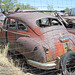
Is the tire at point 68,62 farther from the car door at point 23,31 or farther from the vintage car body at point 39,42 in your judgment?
the car door at point 23,31

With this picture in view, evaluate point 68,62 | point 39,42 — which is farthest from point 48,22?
point 68,62

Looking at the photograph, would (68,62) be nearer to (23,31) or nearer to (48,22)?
(23,31)

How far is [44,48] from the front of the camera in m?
3.05

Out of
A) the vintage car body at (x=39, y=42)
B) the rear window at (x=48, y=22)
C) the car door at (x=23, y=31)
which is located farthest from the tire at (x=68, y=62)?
the rear window at (x=48, y=22)

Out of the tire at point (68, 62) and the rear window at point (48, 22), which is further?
the rear window at point (48, 22)

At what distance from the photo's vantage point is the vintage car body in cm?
304

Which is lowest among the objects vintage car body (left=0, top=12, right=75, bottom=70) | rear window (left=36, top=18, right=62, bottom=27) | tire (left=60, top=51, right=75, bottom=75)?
tire (left=60, top=51, right=75, bottom=75)

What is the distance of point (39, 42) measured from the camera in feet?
10.4

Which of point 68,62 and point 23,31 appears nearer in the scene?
point 68,62

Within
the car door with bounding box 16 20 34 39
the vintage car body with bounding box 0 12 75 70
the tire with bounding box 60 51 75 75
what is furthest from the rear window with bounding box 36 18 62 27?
the tire with bounding box 60 51 75 75

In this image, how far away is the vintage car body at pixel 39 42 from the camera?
304 centimetres

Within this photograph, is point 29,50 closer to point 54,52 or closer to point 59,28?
point 54,52

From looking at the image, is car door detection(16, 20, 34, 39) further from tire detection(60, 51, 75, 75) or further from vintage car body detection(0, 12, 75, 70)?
tire detection(60, 51, 75, 75)

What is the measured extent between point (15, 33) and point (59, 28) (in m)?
1.41
